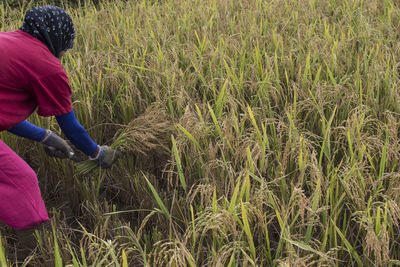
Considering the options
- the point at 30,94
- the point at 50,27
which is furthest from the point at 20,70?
the point at 50,27

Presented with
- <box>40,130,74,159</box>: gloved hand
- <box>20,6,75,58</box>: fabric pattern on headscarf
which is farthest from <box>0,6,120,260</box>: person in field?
<box>40,130,74,159</box>: gloved hand

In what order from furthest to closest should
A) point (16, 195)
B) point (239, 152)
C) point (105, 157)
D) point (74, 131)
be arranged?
point (105, 157)
point (74, 131)
point (239, 152)
point (16, 195)

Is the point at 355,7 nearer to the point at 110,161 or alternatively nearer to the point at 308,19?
the point at 308,19

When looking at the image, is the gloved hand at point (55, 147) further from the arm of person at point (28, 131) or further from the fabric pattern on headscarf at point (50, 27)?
the fabric pattern on headscarf at point (50, 27)

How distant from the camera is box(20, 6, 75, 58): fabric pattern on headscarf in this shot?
5.10ft

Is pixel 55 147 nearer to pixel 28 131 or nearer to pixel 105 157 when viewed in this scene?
pixel 28 131

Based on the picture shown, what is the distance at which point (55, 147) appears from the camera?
1.77m

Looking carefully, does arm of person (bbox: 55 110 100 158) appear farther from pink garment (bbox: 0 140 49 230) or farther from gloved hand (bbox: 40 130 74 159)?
pink garment (bbox: 0 140 49 230)

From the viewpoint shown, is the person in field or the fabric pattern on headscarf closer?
the person in field

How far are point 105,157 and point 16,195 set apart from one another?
43 cm

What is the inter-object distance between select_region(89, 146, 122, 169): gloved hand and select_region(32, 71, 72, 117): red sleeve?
27cm

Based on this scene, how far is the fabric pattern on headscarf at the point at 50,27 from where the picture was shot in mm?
1556

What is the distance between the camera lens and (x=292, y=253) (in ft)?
3.62

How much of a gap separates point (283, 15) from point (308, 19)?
305 millimetres
